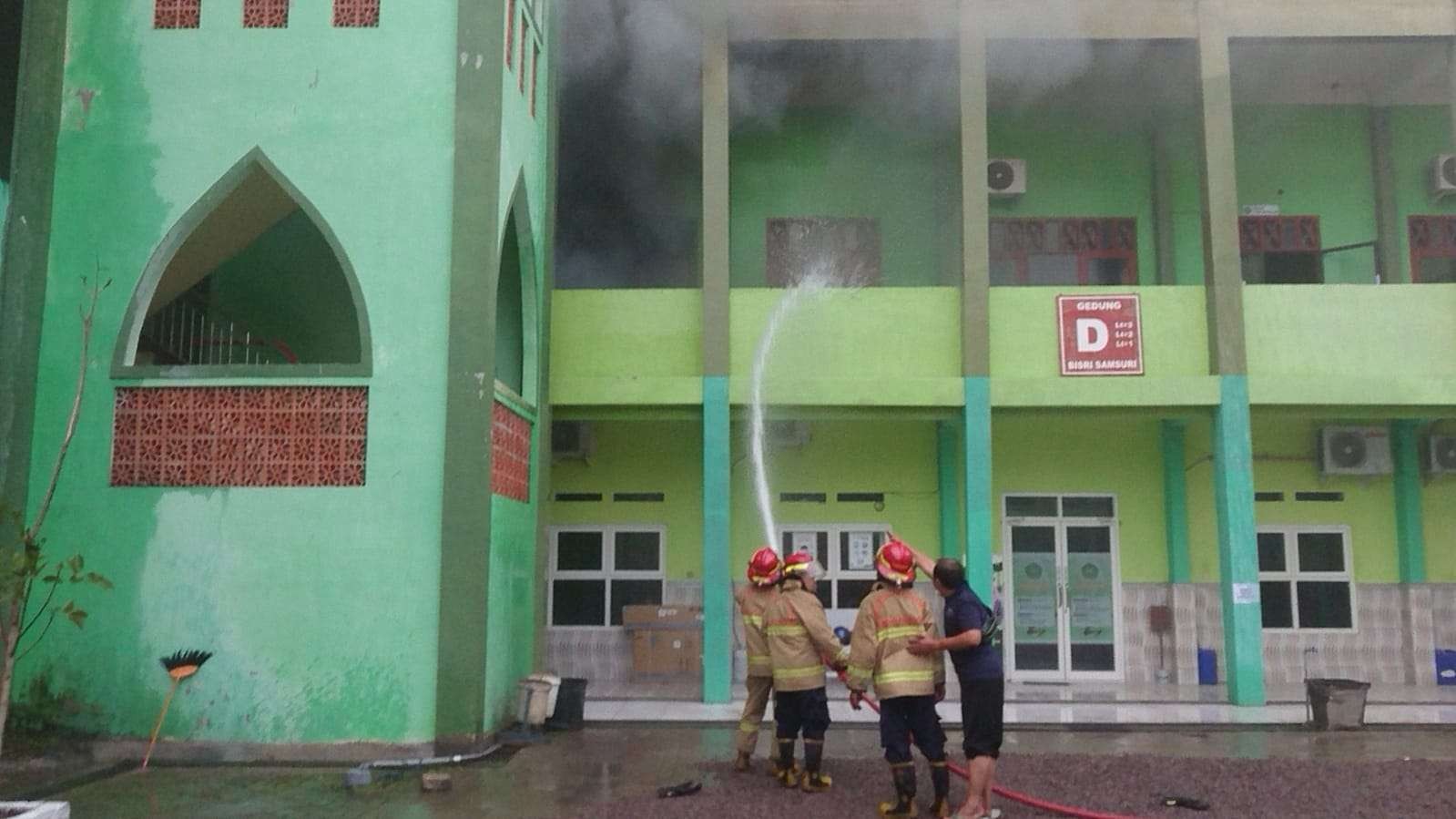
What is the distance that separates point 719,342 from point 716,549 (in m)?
2.25

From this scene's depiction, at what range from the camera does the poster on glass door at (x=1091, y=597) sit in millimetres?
14359

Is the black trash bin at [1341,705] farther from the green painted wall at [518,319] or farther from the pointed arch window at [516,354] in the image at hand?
the pointed arch window at [516,354]

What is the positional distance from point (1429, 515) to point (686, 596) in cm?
941

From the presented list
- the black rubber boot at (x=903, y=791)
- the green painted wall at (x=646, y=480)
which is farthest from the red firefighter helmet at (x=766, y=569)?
the green painted wall at (x=646, y=480)

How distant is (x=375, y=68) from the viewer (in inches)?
375

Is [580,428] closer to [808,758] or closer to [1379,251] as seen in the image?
[808,758]

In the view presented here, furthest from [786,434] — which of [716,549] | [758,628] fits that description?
[758,628]

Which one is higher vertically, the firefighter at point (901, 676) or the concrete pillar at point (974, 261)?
the concrete pillar at point (974, 261)

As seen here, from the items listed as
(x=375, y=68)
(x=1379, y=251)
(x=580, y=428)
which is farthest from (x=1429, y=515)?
(x=375, y=68)

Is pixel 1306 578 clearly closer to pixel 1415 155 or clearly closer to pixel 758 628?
pixel 1415 155

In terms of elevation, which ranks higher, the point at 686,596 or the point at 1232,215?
the point at 1232,215

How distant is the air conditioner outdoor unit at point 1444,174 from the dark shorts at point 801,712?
11804 millimetres

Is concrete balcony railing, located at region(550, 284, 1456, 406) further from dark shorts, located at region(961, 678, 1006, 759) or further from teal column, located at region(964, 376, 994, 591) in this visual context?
dark shorts, located at region(961, 678, 1006, 759)

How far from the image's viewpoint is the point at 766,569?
26.5 feet
